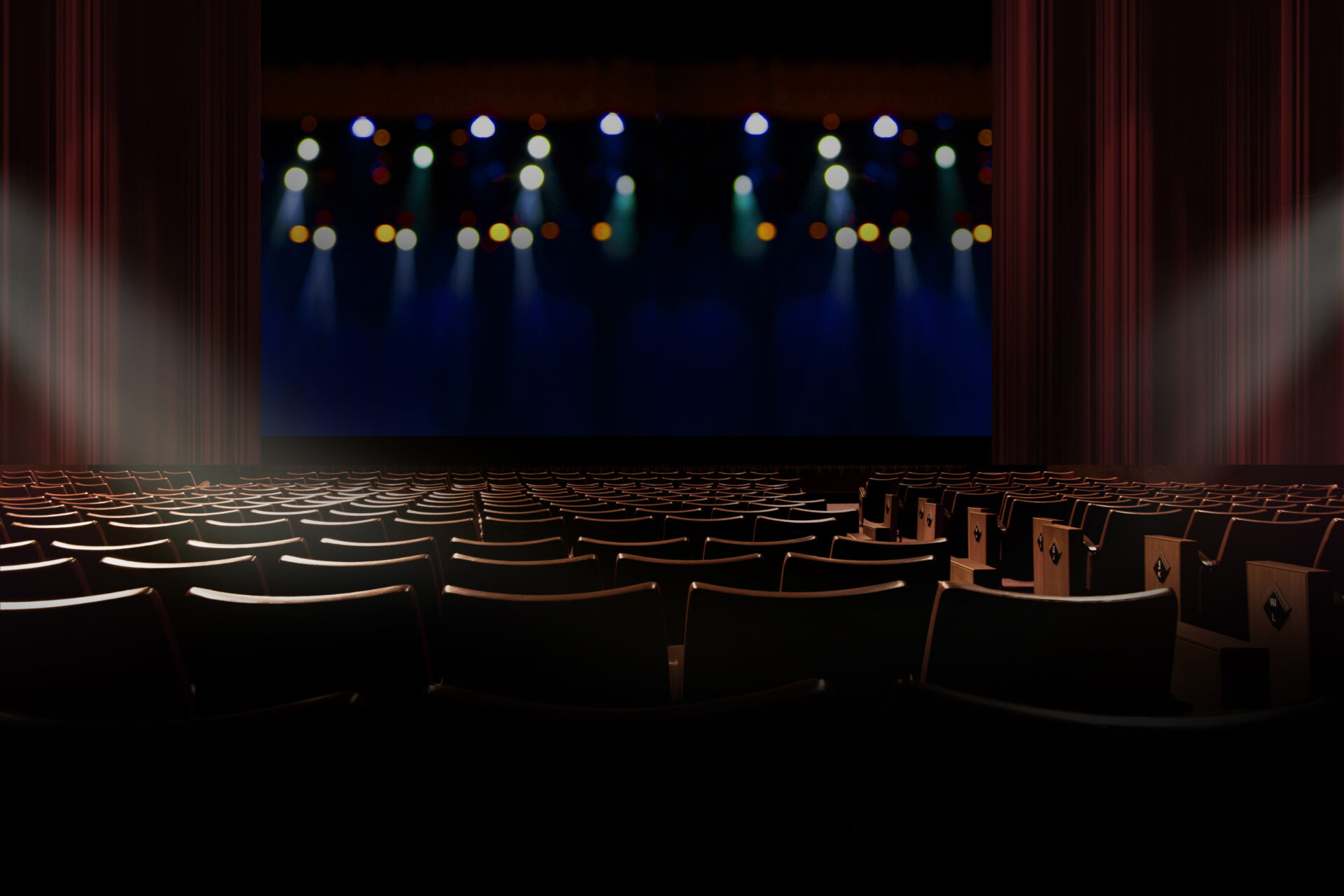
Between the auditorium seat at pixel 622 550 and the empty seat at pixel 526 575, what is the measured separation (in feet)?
1.43

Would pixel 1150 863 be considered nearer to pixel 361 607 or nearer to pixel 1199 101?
pixel 361 607

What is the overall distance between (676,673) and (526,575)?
45cm

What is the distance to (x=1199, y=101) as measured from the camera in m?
11.4

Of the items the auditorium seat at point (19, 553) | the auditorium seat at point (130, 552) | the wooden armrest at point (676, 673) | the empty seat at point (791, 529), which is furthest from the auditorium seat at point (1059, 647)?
the auditorium seat at point (19, 553)

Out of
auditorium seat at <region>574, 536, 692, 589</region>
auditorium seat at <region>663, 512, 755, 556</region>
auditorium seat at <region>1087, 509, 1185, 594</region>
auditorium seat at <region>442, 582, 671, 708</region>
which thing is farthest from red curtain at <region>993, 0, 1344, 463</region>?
auditorium seat at <region>442, 582, 671, 708</region>

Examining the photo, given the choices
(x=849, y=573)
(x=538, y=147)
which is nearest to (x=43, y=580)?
(x=849, y=573)

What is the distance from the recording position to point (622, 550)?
286 centimetres

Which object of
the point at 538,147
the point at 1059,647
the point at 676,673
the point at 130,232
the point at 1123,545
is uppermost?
the point at 538,147

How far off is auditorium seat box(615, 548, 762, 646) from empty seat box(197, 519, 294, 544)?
1.76 m

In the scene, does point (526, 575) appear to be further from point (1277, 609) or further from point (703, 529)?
point (1277, 609)

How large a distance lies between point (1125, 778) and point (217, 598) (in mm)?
1444

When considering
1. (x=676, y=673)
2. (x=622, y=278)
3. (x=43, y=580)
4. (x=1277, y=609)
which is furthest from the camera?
(x=622, y=278)

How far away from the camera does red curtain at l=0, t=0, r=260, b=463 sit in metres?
11.7

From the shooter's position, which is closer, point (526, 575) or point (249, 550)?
point (526, 575)
